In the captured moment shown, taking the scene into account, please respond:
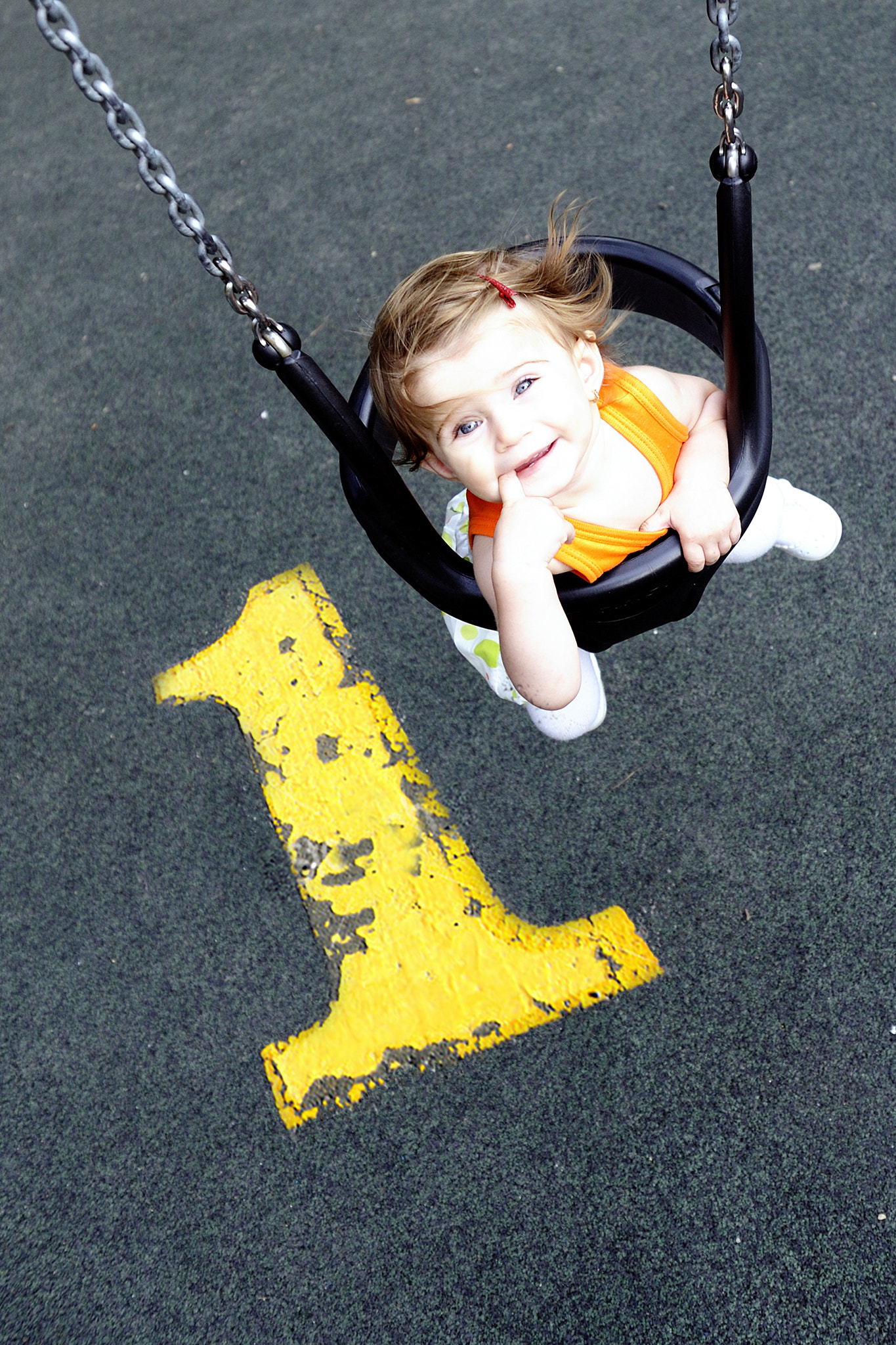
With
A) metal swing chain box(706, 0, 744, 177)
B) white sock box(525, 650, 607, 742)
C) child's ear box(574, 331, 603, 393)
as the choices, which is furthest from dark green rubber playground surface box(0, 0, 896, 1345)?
metal swing chain box(706, 0, 744, 177)

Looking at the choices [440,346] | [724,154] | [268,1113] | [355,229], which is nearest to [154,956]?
[268,1113]

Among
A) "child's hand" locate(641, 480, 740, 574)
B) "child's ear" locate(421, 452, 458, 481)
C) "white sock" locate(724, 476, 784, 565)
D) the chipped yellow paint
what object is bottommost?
the chipped yellow paint

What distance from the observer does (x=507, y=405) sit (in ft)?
3.91

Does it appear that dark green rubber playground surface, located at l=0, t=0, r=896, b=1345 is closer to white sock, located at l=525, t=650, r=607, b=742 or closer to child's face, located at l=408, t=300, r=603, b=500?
white sock, located at l=525, t=650, r=607, b=742

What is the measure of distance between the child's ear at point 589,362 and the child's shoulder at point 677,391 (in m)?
0.10

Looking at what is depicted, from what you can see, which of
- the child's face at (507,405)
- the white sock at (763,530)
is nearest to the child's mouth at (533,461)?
the child's face at (507,405)

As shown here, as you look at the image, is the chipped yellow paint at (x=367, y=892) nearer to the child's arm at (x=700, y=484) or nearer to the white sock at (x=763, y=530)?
the white sock at (x=763, y=530)

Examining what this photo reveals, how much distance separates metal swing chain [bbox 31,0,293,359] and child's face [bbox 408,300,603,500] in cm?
27

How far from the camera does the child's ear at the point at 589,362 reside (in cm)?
131

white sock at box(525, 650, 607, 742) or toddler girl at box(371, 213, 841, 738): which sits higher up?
toddler girl at box(371, 213, 841, 738)

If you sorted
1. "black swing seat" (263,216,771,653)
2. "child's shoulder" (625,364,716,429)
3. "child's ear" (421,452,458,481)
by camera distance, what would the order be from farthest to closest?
"child's shoulder" (625,364,716,429) → "child's ear" (421,452,458,481) → "black swing seat" (263,216,771,653)

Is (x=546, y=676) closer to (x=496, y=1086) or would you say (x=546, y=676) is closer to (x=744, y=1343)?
(x=496, y=1086)

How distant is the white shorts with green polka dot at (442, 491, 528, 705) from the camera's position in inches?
62.8

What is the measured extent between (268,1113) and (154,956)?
1.16 ft
